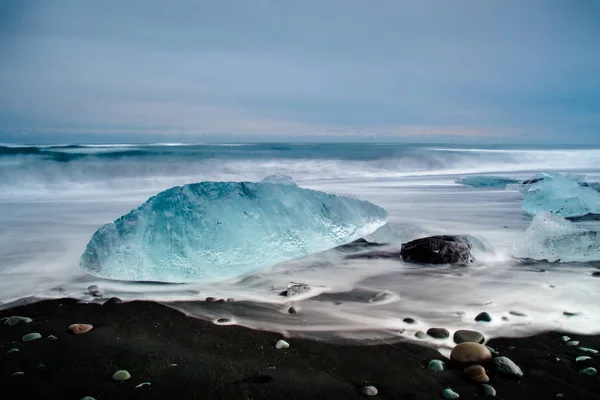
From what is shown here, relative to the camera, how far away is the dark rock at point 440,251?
3049 millimetres

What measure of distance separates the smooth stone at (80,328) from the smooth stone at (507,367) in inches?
66.2

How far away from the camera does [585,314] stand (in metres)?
2.16

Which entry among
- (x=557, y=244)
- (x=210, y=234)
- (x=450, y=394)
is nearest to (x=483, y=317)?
(x=450, y=394)

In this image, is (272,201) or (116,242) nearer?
(116,242)

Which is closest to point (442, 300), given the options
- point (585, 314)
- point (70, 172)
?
point (585, 314)

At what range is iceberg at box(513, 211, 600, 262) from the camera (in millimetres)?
3127

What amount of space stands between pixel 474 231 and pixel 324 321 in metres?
2.71

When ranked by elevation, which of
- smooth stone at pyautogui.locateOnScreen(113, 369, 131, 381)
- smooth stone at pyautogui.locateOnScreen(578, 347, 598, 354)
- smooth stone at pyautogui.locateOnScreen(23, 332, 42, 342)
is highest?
smooth stone at pyautogui.locateOnScreen(578, 347, 598, 354)

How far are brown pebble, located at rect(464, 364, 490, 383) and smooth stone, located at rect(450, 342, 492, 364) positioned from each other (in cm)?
6

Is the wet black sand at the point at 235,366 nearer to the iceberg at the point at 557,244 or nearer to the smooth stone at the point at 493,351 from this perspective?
the smooth stone at the point at 493,351

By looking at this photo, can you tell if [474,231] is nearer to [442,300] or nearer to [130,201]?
[442,300]

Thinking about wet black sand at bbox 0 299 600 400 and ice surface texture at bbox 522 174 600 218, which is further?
ice surface texture at bbox 522 174 600 218

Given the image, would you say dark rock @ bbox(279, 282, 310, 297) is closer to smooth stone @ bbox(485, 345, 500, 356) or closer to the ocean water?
the ocean water

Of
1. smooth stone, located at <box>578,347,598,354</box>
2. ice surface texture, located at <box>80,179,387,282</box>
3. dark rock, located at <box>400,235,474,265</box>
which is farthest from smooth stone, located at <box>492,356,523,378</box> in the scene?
ice surface texture, located at <box>80,179,387,282</box>
